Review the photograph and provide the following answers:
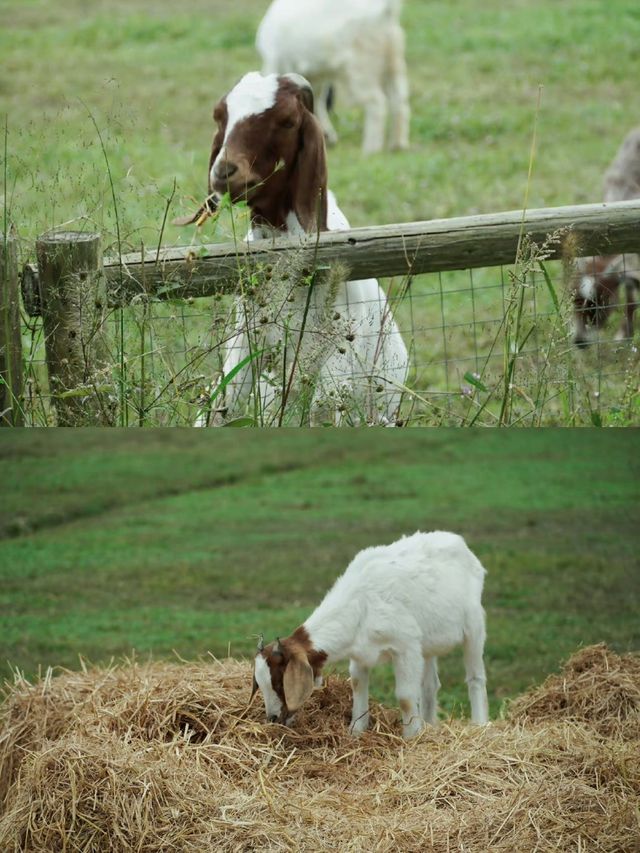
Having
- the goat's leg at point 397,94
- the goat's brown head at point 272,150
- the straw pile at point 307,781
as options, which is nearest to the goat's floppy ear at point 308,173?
the goat's brown head at point 272,150

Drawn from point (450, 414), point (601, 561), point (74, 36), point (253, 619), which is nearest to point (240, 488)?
point (253, 619)

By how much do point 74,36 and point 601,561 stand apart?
441 inches

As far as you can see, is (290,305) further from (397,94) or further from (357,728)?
(397,94)

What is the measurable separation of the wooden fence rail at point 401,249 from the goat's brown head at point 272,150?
25 cm

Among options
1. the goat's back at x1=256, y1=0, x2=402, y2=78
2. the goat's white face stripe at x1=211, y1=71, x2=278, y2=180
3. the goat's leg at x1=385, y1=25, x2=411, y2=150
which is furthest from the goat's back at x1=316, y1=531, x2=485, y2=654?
the goat's back at x1=256, y1=0, x2=402, y2=78

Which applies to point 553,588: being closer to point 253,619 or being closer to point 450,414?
point 253,619

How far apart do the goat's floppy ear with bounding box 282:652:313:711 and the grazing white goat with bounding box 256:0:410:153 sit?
29.5 ft

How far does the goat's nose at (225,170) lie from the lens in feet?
14.4

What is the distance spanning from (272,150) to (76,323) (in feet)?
3.19

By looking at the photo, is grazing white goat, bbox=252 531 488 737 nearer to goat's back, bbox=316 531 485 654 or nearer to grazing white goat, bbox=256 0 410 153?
goat's back, bbox=316 531 485 654

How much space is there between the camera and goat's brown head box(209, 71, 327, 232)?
445 cm

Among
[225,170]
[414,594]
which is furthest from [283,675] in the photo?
[225,170]

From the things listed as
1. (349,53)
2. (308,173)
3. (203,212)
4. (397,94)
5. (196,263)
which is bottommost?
(196,263)

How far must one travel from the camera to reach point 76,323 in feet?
14.2
